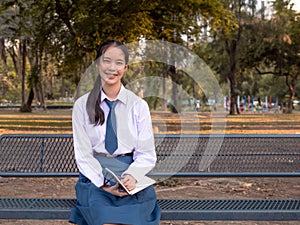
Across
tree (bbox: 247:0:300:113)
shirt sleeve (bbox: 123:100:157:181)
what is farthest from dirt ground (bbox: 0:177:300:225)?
tree (bbox: 247:0:300:113)

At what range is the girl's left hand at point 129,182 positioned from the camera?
3240 mm

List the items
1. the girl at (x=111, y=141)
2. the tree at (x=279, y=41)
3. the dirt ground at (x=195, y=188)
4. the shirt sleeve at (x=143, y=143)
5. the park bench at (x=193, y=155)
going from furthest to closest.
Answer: the tree at (x=279, y=41), the dirt ground at (x=195, y=188), the park bench at (x=193, y=155), the shirt sleeve at (x=143, y=143), the girl at (x=111, y=141)

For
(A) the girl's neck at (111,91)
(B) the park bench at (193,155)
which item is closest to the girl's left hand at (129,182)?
(A) the girl's neck at (111,91)

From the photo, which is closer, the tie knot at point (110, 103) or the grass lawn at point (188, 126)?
the tie knot at point (110, 103)

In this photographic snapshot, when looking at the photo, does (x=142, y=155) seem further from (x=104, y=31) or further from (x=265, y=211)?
(x=104, y=31)

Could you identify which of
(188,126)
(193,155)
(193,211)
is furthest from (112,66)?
(188,126)

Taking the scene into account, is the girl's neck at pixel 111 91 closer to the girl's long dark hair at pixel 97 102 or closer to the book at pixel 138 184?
the girl's long dark hair at pixel 97 102

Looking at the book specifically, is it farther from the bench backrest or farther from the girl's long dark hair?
the bench backrest

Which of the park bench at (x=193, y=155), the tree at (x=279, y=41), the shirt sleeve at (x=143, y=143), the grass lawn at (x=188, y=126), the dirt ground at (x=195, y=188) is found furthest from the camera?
the tree at (x=279, y=41)

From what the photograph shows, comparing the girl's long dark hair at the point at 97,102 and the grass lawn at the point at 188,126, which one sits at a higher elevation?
the girl's long dark hair at the point at 97,102

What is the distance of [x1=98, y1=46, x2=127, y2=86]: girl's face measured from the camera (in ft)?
11.6

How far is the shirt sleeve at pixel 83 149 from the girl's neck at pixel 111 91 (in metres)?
0.16

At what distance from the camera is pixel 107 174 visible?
3365 millimetres

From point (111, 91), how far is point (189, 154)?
1703 millimetres
